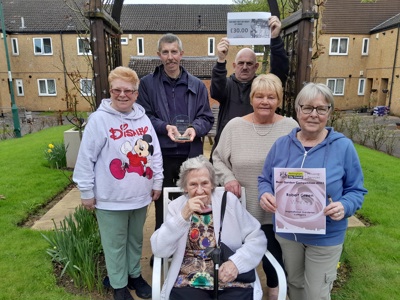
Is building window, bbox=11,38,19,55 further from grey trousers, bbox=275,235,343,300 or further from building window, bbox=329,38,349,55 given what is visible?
grey trousers, bbox=275,235,343,300

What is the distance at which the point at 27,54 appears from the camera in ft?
78.7

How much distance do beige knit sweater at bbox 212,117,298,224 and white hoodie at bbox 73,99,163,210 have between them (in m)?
0.60

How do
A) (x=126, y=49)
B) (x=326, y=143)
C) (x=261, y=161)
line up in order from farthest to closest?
1. (x=126, y=49)
2. (x=261, y=161)
3. (x=326, y=143)

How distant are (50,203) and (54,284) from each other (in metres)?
2.49

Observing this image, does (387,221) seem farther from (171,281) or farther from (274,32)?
(171,281)

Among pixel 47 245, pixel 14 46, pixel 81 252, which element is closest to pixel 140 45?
pixel 14 46

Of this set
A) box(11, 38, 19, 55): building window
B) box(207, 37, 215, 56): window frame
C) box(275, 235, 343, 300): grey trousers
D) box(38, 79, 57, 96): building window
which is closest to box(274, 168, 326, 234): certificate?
box(275, 235, 343, 300): grey trousers

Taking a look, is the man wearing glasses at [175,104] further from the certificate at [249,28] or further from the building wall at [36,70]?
the building wall at [36,70]

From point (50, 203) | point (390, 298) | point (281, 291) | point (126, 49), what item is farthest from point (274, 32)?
point (126, 49)

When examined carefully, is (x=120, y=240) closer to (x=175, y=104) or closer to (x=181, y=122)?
(x=181, y=122)

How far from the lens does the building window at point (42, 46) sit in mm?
23688

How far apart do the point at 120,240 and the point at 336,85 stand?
24.1 metres

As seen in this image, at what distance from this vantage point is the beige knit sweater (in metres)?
2.37

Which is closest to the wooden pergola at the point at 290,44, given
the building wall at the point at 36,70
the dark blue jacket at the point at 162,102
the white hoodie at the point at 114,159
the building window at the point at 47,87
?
the dark blue jacket at the point at 162,102
